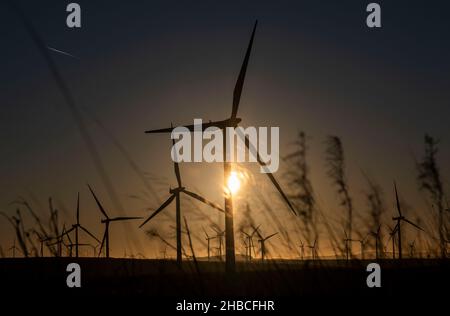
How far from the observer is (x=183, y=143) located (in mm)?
30828

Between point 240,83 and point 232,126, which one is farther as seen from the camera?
point 232,126

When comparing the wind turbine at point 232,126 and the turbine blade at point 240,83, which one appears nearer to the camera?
the wind turbine at point 232,126

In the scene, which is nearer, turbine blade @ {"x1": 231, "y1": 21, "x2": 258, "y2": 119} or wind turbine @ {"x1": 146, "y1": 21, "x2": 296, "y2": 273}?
wind turbine @ {"x1": 146, "y1": 21, "x2": 296, "y2": 273}

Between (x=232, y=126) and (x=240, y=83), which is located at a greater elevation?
(x=240, y=83)

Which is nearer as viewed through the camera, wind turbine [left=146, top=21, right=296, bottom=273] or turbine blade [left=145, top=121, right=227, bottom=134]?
wind turbine [left=146, top=21, right=296, bottom=273]

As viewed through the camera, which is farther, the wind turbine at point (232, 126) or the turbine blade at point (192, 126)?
the turbine blade at point (192, 126)
